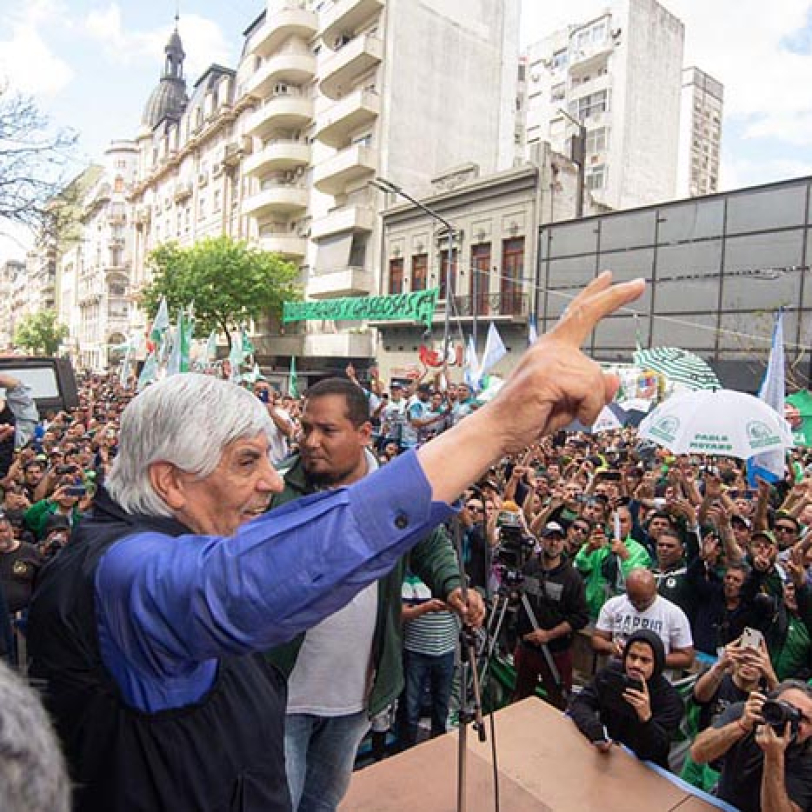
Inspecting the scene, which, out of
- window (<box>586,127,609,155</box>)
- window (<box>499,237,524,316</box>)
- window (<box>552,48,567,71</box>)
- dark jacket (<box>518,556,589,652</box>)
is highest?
window (<box>552,48,567,71</box>)

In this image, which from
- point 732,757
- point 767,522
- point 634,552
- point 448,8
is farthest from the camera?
point 448,8

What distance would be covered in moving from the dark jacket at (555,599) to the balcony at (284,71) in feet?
117

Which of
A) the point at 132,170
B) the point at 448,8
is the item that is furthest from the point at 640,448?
the point at 132,170

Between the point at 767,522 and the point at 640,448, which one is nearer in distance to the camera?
the point at 767,522

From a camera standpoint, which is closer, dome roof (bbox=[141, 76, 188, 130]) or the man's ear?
the man's ear

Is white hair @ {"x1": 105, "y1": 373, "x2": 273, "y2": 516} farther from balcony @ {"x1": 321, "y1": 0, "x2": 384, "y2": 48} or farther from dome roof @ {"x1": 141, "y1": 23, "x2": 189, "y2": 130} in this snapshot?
dome roof @ {"x1": 141, "y1": 23, "x2": 189, "y2": 130}

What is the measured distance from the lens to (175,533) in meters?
1.22

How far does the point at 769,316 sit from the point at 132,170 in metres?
80.3

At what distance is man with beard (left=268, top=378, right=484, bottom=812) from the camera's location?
2365mm

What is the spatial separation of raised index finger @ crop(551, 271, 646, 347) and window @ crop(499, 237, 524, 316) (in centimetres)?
2406

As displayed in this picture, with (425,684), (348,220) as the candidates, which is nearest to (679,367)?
(425,684)

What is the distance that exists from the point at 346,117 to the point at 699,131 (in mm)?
31506

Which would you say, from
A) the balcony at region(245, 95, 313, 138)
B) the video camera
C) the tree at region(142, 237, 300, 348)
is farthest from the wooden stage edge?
the balcony at region(245, 95, 313, 138)

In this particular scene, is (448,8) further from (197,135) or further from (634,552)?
(634,552)
